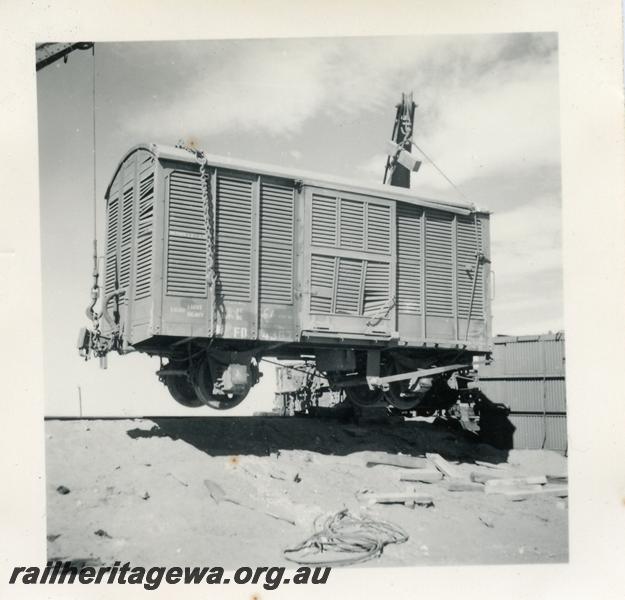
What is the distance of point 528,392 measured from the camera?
13.3 meters

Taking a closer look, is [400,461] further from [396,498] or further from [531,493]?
[531,493]

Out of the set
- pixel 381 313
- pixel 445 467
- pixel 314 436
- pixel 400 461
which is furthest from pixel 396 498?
pixel 381 313

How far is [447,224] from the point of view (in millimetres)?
10766

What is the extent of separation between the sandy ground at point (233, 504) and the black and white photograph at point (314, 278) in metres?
0.04

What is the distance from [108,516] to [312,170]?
5750 millimetres

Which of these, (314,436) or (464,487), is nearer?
(464,487)

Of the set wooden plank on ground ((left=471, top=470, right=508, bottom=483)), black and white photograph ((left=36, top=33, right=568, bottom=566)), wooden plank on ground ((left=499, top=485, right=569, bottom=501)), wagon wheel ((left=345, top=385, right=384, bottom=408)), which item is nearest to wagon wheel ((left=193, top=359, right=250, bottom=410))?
black and white photograph ((left=36, top=33, right=568, bottom=566))

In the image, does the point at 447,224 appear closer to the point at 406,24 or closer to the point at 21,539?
the point at 406,24

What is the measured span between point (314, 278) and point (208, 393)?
2445 millimetres

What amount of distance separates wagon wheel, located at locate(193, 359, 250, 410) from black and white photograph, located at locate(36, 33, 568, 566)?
36 mm

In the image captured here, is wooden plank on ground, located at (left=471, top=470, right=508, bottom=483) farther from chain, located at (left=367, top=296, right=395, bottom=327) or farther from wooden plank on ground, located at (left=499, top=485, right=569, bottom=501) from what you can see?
chain, located at (left=367, top=296, right=395, bottom=327)

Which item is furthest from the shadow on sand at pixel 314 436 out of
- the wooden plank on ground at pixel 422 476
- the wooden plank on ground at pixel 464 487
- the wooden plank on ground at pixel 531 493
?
the wooden plank on ground at pixel 531 493

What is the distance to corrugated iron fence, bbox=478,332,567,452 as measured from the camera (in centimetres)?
1276

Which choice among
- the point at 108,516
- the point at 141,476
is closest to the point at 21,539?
the point at 108,516
